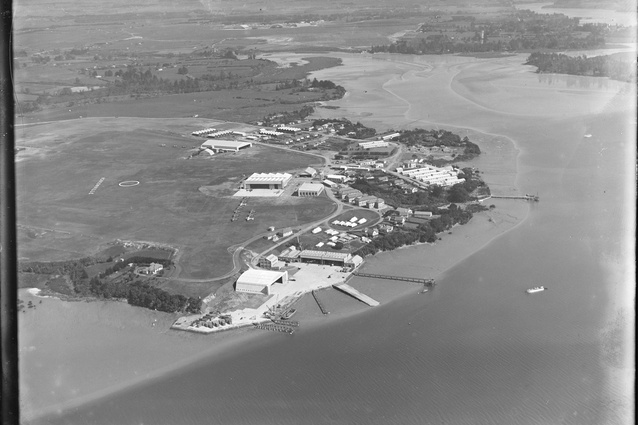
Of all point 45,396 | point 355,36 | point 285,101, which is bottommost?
point 45,396

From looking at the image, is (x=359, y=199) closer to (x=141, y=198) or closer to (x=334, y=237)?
(x=334, y=237)

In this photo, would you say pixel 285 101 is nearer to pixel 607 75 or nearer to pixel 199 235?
pixel 607 75

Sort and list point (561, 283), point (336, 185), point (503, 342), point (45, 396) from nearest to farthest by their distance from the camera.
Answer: point (45, 396)
point (503, 342)
point (561, 283)
point (336, 185)

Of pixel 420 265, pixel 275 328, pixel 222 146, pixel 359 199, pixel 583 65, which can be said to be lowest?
pixel 275 328

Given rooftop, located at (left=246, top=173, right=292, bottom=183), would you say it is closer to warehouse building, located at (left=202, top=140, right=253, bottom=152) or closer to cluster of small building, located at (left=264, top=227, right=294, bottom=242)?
cluster of small building, located at (left=264, top=227, right=294, bottom=242)

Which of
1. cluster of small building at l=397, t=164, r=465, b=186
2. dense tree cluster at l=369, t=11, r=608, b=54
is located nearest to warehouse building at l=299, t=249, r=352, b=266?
cluster of small building at l=397, t=164, r=465, b=186

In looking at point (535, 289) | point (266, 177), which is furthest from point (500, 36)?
point (535, 289)

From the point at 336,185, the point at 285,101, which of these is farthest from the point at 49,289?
the point at 285,101

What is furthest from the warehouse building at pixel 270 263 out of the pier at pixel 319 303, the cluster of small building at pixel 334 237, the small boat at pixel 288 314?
the small boat at pixel 288 314
